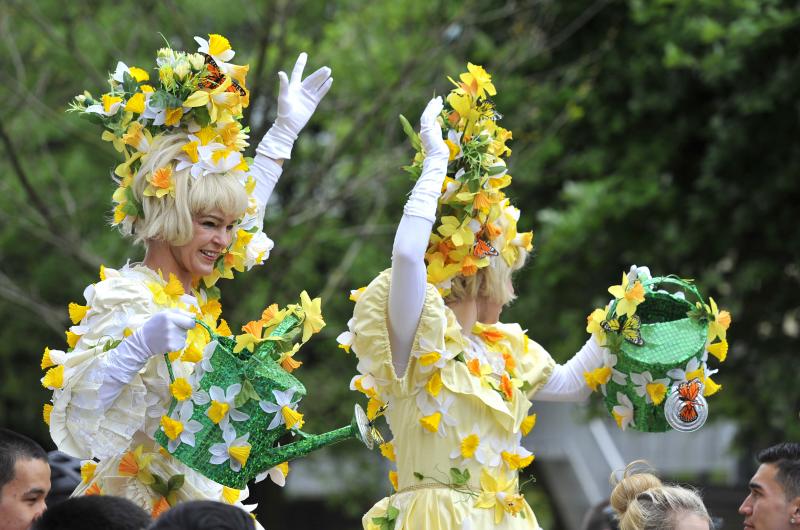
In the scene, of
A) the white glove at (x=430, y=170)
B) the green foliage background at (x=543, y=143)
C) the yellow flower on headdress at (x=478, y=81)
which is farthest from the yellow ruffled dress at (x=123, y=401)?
the green foliage background at (x=543, y=143)

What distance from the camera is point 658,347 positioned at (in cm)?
403

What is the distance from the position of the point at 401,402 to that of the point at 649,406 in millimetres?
871

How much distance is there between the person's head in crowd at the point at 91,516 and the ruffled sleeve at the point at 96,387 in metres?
0.54

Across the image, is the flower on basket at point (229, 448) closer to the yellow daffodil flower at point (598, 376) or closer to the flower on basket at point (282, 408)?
the flower on basket at point (282, 408)

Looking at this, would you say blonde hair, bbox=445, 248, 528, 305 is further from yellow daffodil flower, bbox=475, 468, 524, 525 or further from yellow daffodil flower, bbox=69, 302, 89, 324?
yellow daffodil flower, bbox=69, 302, 89, 324

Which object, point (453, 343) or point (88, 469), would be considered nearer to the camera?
point (88, 469)

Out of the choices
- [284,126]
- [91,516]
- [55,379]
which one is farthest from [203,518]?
[284,126]

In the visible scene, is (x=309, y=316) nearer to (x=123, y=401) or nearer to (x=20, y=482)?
(x=123, y=401)

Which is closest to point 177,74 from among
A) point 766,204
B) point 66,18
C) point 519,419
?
point 519,419

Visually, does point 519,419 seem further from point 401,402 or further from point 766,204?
point 766,204

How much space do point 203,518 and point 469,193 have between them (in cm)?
170

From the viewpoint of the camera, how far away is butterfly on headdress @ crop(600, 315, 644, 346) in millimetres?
Answer: 4027

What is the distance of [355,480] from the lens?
1162cm

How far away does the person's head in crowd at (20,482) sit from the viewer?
10.3ft
